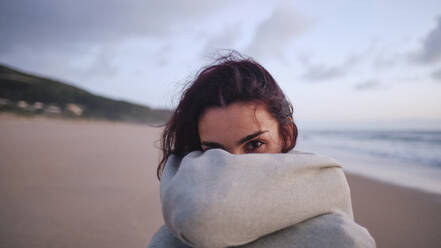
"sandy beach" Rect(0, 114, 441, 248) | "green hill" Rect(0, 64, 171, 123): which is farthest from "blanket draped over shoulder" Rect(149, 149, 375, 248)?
"green hill" Rect(0, 64, 171, 123)

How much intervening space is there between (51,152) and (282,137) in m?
5.93

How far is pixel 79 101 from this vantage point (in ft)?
96.7

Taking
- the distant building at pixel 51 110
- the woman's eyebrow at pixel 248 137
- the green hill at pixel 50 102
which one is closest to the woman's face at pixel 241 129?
the woman's eyebrow at pixel 248 137

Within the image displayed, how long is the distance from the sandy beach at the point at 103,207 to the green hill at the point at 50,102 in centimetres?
1493

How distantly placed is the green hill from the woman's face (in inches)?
715

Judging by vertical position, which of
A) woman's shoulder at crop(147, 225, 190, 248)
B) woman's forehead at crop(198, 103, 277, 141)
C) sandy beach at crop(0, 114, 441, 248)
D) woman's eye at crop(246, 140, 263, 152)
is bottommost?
sandy beach at crop(0, 114, 441, 248)

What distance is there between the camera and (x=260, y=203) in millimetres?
642

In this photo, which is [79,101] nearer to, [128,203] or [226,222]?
[128,203]

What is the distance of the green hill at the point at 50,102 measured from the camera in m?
19.9

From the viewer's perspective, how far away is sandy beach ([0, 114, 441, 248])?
213 centimetres

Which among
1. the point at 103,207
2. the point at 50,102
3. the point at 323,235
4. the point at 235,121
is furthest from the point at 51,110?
the point at 323,235

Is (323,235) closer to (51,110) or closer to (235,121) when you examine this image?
(235,121)

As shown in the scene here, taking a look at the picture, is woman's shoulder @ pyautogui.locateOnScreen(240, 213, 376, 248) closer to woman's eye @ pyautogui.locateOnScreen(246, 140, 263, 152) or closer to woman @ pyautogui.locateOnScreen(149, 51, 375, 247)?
woman @ pyautogui.locateOnScreen(149, 51, 375, 247)

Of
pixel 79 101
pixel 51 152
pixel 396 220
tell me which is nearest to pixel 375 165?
pixel 396 220
